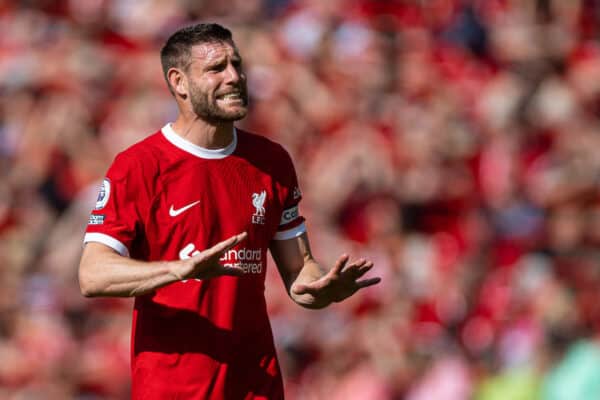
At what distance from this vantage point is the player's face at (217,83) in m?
4.97

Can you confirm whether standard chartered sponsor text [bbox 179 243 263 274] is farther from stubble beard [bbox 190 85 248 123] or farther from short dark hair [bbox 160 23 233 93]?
short dark hair [bbox 160 23 233 93]

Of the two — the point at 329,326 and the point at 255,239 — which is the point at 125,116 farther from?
the point at 255,239

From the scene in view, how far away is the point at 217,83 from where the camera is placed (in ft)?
16.3

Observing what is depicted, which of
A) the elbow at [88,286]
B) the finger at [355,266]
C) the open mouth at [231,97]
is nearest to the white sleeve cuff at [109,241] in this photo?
the elbow at [88,286]

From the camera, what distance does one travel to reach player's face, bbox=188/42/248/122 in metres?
4.97

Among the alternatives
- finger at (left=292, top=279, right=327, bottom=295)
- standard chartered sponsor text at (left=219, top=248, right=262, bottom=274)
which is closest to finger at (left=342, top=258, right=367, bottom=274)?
finger at (left=292, top=279, right=327, bottom=295)

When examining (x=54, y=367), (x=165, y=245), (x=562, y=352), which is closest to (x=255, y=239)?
(x=165, y=245)

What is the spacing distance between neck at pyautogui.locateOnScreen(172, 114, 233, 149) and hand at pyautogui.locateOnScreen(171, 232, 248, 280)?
737 mm

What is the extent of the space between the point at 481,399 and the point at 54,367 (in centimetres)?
326

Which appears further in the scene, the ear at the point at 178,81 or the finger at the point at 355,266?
the ear at the point at 178,81

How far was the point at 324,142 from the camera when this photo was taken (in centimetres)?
1029

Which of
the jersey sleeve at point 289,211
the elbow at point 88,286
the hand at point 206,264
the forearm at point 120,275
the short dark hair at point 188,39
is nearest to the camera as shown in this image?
the hand at point 206,264

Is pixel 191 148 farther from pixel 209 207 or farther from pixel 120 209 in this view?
pixel 120 209

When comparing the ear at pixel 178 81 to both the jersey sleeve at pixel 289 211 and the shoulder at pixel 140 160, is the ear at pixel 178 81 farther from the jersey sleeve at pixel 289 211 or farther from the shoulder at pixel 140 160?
the jersey sleeve at pixel 289 211
